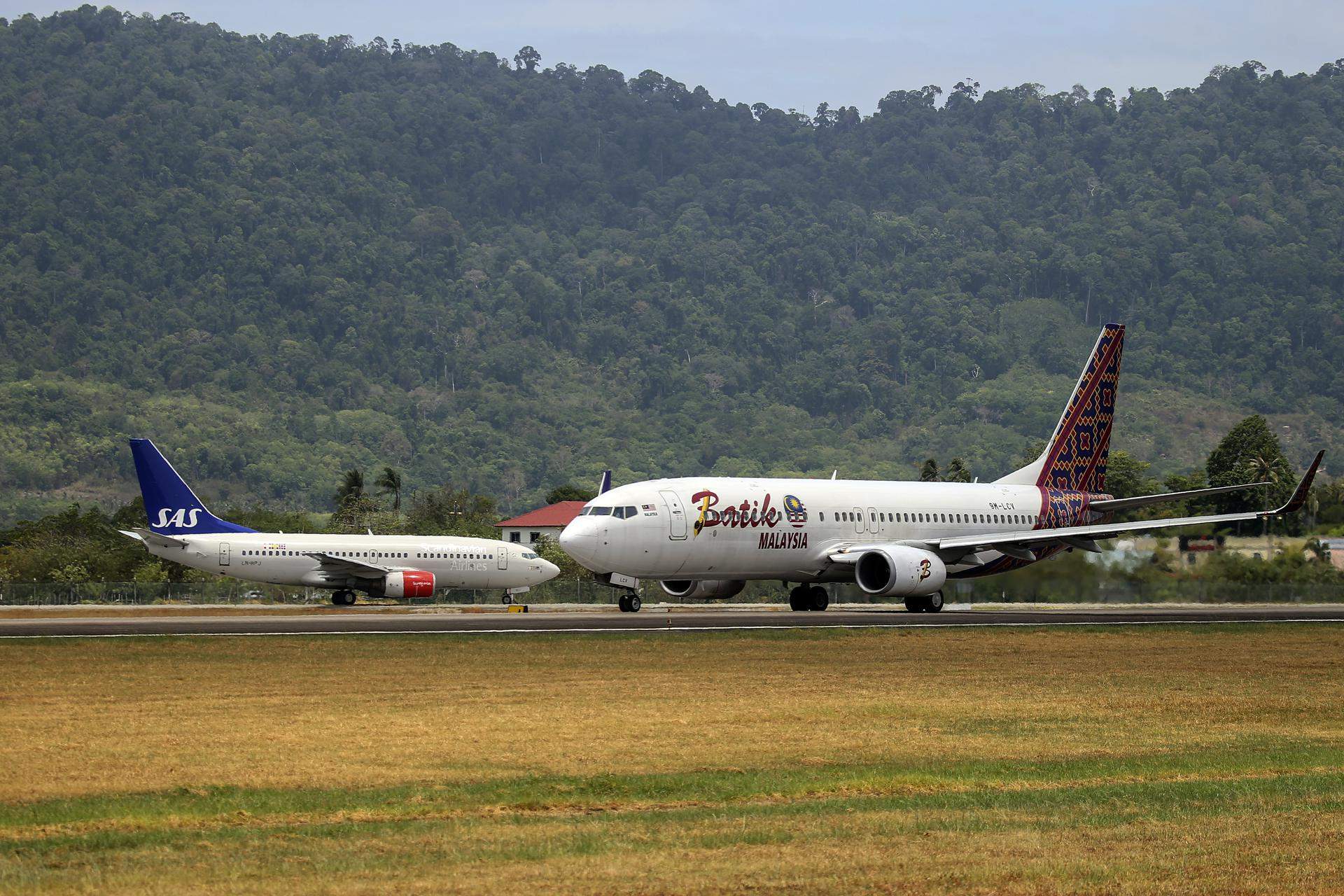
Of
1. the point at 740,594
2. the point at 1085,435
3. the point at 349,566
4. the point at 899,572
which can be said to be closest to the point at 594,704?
the point at 899,572

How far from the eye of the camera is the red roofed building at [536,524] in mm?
141625

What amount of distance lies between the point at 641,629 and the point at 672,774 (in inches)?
892

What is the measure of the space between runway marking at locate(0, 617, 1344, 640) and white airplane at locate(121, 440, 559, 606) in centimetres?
3029

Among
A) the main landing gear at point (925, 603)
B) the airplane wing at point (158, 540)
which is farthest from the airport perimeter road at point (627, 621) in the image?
the airplane wing at point (158, 540)

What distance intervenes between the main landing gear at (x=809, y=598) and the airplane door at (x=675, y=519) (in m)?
7.08

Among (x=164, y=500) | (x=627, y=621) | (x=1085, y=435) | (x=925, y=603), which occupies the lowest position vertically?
(x=627, y=621)

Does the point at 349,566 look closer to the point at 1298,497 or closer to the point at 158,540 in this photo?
the point at 158,540

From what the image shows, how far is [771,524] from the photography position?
156 ft

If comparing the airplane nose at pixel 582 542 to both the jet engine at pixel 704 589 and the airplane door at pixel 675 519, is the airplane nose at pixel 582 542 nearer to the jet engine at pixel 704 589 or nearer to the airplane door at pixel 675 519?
the airplane door at pixel 675 519

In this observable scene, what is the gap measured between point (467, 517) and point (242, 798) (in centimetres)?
14045

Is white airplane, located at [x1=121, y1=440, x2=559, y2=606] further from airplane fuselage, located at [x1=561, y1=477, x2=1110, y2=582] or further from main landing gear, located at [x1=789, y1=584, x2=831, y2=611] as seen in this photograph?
airplane fuselage, located at [x1=561, y1=477, x2=1110, y2=582]

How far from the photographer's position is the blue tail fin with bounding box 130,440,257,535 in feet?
224

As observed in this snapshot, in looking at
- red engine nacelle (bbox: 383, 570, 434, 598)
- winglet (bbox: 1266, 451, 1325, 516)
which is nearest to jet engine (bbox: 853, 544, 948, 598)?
winglet (bbox: 1266, 451, 1325, 516)

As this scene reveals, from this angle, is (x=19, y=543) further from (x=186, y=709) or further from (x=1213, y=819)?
(x=1213, y=819)
